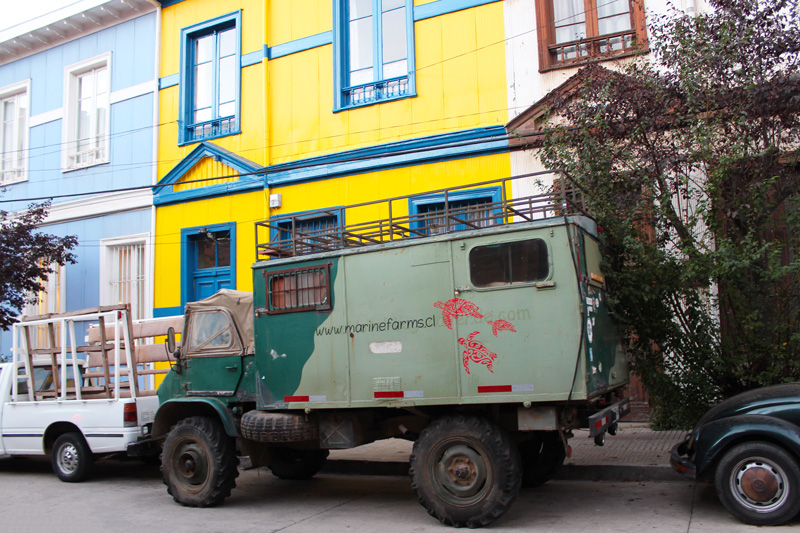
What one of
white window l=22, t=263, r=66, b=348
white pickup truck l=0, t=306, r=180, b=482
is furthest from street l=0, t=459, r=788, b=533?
white window l=22, t=263, r=66, b=348

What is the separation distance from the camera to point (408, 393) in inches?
253

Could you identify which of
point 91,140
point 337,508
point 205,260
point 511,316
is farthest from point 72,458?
point 91,140

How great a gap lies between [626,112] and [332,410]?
5340 mm

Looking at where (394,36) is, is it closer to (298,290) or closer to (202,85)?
(202,85)

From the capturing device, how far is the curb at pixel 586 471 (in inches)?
297

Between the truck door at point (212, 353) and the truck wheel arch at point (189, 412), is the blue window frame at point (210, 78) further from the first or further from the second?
the truck wheel arch at point (189, 412)

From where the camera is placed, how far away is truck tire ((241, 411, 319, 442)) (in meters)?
6.85

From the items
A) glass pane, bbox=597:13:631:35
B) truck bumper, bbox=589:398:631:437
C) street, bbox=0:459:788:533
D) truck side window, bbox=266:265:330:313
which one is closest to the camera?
truck bumper, bbox=589:398:631:437

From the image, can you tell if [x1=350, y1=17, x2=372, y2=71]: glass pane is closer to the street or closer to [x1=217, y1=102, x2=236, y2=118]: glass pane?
[x1=217, y1=102, x2=236, y2=118]: glass pane

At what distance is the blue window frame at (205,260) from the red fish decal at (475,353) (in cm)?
858

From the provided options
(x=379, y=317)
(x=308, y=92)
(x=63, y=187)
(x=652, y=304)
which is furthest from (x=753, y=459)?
(x=63, y=187)

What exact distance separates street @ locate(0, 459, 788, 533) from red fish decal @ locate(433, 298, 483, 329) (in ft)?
6.51

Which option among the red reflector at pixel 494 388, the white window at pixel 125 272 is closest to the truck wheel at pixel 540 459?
the red reflector at pixel 494 388

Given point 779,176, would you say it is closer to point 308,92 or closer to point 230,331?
point 230,331
